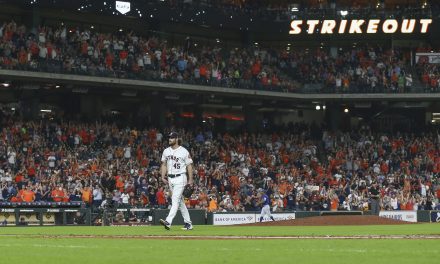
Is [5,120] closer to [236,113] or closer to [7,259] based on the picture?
[236,113]

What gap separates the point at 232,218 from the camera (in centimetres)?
3316

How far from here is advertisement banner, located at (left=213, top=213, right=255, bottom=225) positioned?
31422 millimetres

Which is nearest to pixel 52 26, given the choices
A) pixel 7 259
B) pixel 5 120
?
pixel 5 120

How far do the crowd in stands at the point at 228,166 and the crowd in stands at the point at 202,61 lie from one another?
8.80 feet

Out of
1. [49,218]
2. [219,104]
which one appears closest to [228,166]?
[219,104]

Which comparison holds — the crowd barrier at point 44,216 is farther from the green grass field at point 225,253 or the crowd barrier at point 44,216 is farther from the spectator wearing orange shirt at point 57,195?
the green grass field at point 225,253

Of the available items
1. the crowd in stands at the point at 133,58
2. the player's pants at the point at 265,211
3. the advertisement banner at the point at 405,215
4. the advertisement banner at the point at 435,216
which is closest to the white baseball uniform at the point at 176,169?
the player's pants at the point at 265,211

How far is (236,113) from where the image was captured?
51.8m

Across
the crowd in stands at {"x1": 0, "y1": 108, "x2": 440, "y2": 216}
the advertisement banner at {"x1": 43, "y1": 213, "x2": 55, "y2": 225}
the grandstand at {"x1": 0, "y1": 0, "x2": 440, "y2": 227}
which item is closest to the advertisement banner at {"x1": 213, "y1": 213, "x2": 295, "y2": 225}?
the crowd in stands at {"x1": 0, "y1": 108, "x2": 440, "y2": 216}

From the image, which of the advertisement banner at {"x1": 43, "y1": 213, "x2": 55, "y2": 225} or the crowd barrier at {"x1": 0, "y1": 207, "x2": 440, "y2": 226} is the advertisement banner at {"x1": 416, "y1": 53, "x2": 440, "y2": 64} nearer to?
the crowd barrier at {"x1": 0, "y1": 207, "x2": 440, "y2": 226}

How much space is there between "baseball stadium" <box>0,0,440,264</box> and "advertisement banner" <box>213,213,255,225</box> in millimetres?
88

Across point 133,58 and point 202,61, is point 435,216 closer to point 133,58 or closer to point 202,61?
point 202,61

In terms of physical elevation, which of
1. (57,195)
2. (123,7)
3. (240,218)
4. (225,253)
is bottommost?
(240,218)

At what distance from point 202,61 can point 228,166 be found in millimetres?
6945
